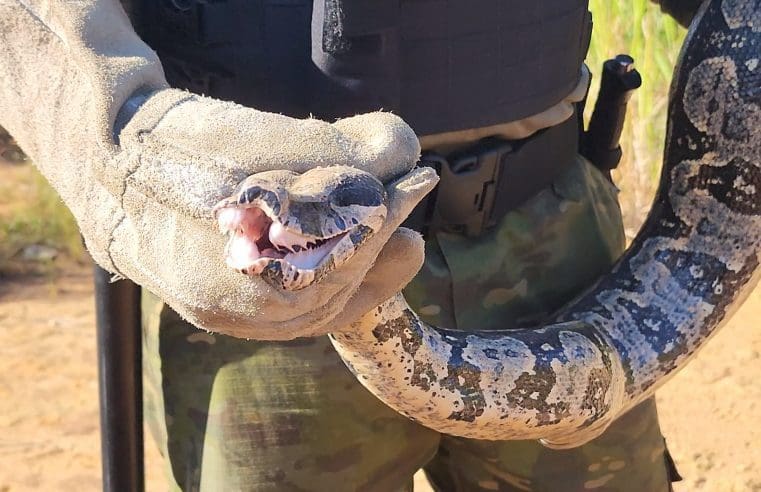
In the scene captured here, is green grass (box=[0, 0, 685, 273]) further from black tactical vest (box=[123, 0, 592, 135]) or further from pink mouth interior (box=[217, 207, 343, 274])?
pink mouth interior (box=[217, 207, 343, 274])

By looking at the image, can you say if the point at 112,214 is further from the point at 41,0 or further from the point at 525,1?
the point at 525,1

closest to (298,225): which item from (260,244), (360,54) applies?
(260,244)

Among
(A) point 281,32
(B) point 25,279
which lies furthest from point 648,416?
(B) point 25,279

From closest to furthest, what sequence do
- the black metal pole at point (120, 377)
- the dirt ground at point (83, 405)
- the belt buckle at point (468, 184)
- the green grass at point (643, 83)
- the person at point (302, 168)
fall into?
the person at point (302, 168) → the belt buckle at point (468, 184) → the black metal pole at point (120, 377) → the dirt ground at point (83, 405) → the green grass at point (643, 83)

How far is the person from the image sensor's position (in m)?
0.90

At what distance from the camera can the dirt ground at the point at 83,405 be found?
3229 millimetres

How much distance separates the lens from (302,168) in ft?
2.79

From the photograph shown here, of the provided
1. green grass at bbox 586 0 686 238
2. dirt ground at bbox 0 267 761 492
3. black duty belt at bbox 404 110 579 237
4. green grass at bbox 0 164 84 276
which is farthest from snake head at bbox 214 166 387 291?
green grass at bbox 0 164 84 276

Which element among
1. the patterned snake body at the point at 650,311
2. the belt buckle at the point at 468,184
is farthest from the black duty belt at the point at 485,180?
the patterned snake body at the point at 650,311

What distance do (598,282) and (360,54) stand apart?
0.58 meters

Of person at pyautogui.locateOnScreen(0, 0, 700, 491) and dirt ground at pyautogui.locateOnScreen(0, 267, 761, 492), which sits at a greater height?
person at pyautogui.locateOnScreen(0, 0, 700, 491)

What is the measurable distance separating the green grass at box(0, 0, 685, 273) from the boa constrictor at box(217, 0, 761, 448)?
273cm

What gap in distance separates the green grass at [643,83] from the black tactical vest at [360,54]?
3.04 meters

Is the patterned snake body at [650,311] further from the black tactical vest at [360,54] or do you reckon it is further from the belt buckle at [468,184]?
the black tactical vest at [360,54]
